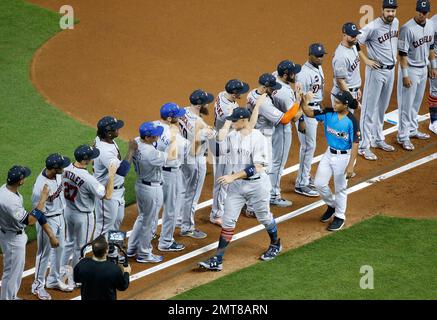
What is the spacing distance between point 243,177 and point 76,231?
2.02 m

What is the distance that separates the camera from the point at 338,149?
40.6 feet

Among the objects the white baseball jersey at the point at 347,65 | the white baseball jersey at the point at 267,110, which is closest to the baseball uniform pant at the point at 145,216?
the white baseball jersey at the point at 267,110

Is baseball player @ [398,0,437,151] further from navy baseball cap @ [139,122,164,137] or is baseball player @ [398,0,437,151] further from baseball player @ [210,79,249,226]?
navy baseball cap @ [139,122,164,137]

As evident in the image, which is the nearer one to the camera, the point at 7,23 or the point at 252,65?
the point at 252,65

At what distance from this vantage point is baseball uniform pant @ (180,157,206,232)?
1237cm

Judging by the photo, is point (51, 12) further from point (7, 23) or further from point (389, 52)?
point (389, 52)

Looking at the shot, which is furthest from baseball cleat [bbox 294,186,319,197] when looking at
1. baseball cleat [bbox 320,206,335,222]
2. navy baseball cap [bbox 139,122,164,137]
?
navy baseball cap [bbox 139,122,164,137]

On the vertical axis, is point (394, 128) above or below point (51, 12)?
below

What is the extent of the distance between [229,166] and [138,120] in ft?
11.5

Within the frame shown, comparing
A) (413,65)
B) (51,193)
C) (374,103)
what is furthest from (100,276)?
(413,65)

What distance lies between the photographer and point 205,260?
38.9 ft

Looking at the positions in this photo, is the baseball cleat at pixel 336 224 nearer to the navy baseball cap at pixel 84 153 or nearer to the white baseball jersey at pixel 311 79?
the white baseball jersey at pixel 311 79

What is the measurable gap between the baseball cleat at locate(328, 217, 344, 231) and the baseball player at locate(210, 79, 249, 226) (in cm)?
144
